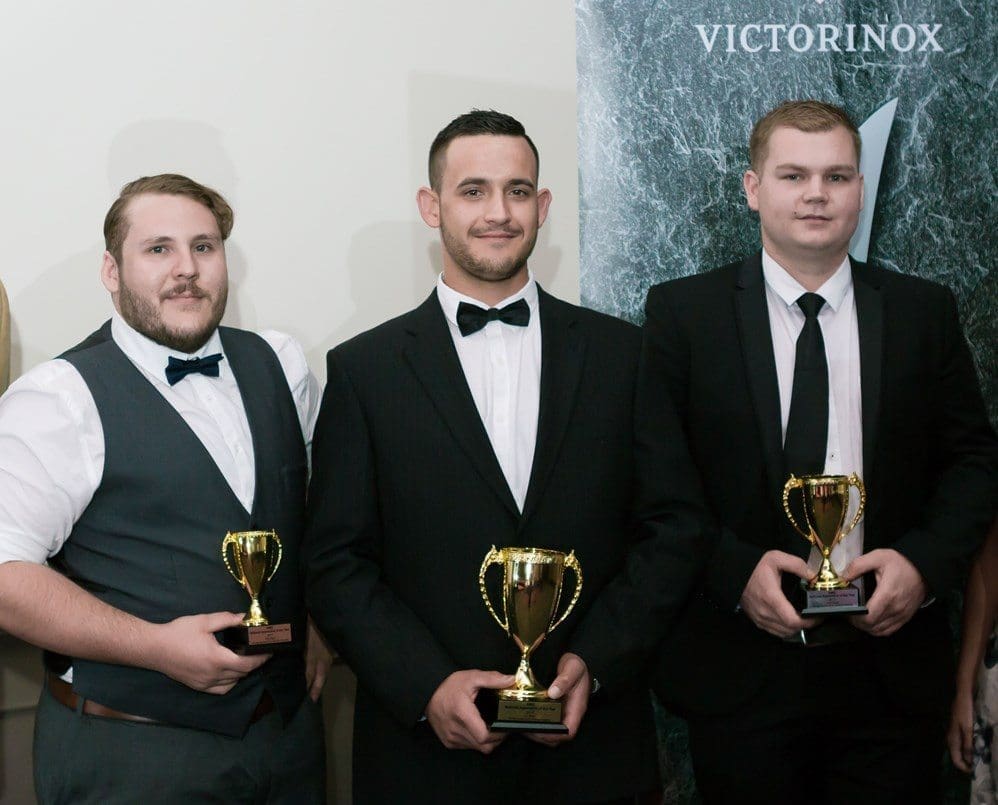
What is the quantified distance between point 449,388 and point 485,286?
26cm

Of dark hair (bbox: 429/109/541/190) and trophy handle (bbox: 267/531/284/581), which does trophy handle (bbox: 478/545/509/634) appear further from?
dark hair (bbox: 429/109/541/190)

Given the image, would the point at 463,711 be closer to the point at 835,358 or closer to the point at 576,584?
the point at 576,584

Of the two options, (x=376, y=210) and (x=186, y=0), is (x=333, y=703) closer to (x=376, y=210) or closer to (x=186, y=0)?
(x=376, y=210)

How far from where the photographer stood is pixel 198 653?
2.23 metres

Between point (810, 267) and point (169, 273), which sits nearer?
point (169, 273)

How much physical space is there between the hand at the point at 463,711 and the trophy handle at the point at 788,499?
0.69 meters

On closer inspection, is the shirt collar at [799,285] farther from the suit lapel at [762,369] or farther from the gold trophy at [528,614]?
the gold trophy at [528,614]

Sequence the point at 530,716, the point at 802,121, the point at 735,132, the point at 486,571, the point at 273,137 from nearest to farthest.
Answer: the point at 530,716, the point at 486,571, the point at 802,121, the point at 273,137, the point at 735,132

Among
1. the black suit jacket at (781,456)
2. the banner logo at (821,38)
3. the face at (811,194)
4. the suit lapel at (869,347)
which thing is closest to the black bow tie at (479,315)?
the black suit jacket at (781,456)

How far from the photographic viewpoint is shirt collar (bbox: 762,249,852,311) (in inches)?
106

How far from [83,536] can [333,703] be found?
1.19 meters

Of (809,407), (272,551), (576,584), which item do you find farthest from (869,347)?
(272,551)

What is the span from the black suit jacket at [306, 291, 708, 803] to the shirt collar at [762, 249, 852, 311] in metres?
0.50

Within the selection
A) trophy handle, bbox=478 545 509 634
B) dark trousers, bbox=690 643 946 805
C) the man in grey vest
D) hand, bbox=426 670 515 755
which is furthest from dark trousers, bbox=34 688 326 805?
dark trousers, bbox=690 643 946 805
